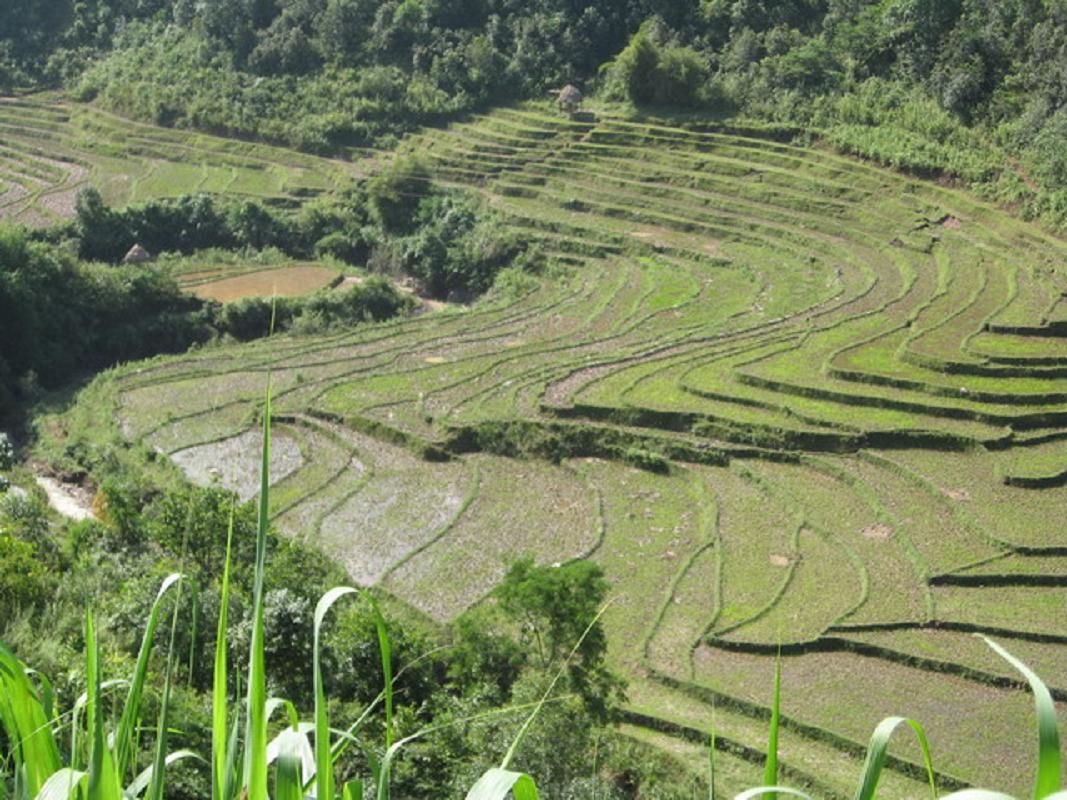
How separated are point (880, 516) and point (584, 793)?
9759 millimetres

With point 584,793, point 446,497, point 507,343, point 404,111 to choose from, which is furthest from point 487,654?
point 404,111

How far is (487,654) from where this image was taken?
1358 cm

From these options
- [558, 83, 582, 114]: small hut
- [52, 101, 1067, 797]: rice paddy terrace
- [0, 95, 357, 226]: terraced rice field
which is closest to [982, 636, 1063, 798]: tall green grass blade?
[52, 101, 1067, 797]: rice paddy terrace

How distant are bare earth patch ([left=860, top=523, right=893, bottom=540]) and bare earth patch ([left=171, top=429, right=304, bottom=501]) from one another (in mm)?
9849

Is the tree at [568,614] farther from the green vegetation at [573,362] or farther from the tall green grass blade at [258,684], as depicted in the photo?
the tall green grass blade at [258,684]

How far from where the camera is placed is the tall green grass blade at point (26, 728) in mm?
2393

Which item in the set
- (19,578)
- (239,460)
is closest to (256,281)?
(239,460)

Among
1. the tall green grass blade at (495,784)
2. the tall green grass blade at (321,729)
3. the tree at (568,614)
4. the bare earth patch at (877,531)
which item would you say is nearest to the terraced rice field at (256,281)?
the bare earth patch at (877,531)

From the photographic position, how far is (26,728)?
2.47 metres

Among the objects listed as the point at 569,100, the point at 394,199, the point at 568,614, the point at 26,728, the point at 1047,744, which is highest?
the point at 1047,744

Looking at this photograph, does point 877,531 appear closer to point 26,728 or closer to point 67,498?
point 67,498

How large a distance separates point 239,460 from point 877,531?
1123 centimetres

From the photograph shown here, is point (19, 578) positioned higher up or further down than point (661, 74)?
further down

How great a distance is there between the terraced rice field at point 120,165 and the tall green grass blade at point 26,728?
3531 centimetres
